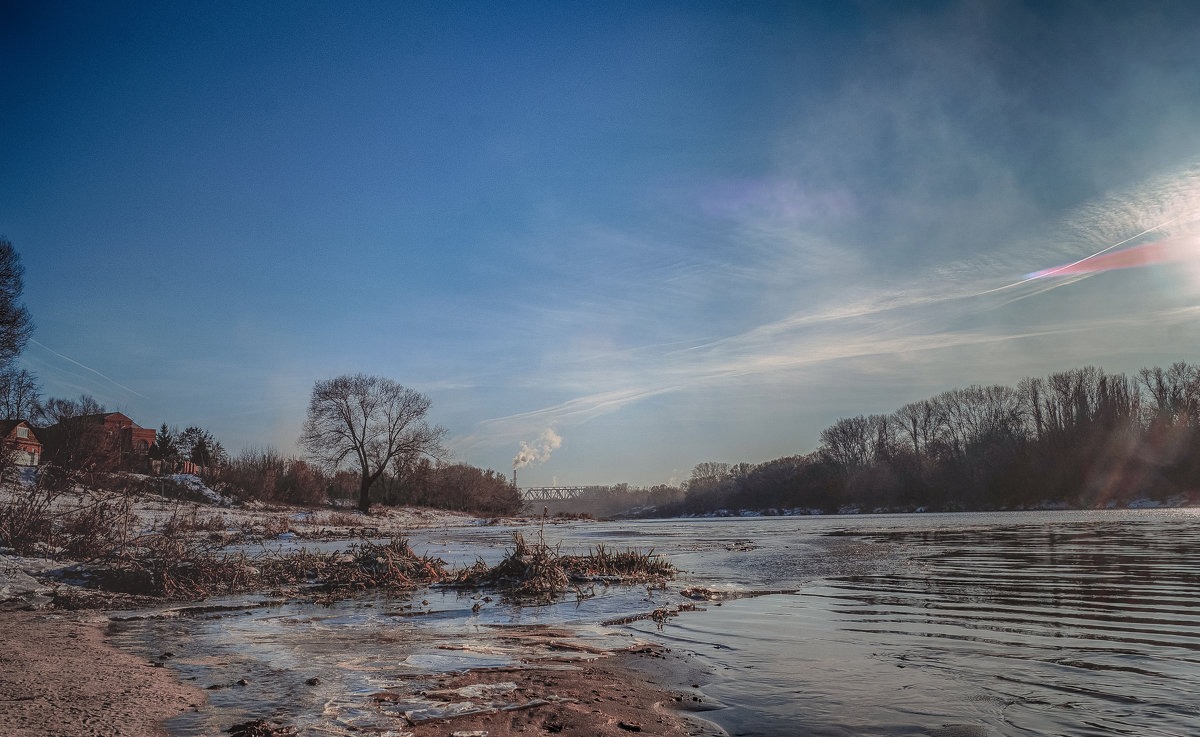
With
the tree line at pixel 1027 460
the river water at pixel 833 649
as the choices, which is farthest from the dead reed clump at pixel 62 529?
the tree line at pixel 1027 460

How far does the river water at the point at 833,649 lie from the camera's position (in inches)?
175

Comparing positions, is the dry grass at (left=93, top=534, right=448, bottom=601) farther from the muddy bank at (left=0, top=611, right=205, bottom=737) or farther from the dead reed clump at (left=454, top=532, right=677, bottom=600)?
the muddy bank at (left=0, top=611, right=205, bottom=737)

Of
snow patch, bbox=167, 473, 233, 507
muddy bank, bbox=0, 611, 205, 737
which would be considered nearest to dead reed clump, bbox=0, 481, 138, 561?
muddy bank, bbox=0, 611, 205, 737

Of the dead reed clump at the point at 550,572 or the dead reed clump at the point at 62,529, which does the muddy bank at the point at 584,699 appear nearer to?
the dead reed clump at the point at 550,572

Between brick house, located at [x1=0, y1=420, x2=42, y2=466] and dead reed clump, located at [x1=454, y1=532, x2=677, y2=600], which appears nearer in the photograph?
dead reed clump, located at [x1=454, y1=532, x2=677, y2=600]

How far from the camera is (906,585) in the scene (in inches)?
456

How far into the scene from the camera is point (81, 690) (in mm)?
4852

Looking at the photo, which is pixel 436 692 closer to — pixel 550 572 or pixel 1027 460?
pixel 550 572

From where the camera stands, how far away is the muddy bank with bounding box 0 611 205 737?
4039 mm

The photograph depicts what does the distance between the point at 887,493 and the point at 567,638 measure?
105404mm

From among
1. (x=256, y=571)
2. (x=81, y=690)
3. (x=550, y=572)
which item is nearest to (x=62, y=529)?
(x=256, y=571)

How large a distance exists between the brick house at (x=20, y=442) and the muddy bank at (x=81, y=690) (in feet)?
32.9

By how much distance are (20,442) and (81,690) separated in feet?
49.0

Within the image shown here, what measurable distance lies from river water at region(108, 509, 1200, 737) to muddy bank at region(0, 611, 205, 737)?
28cm
